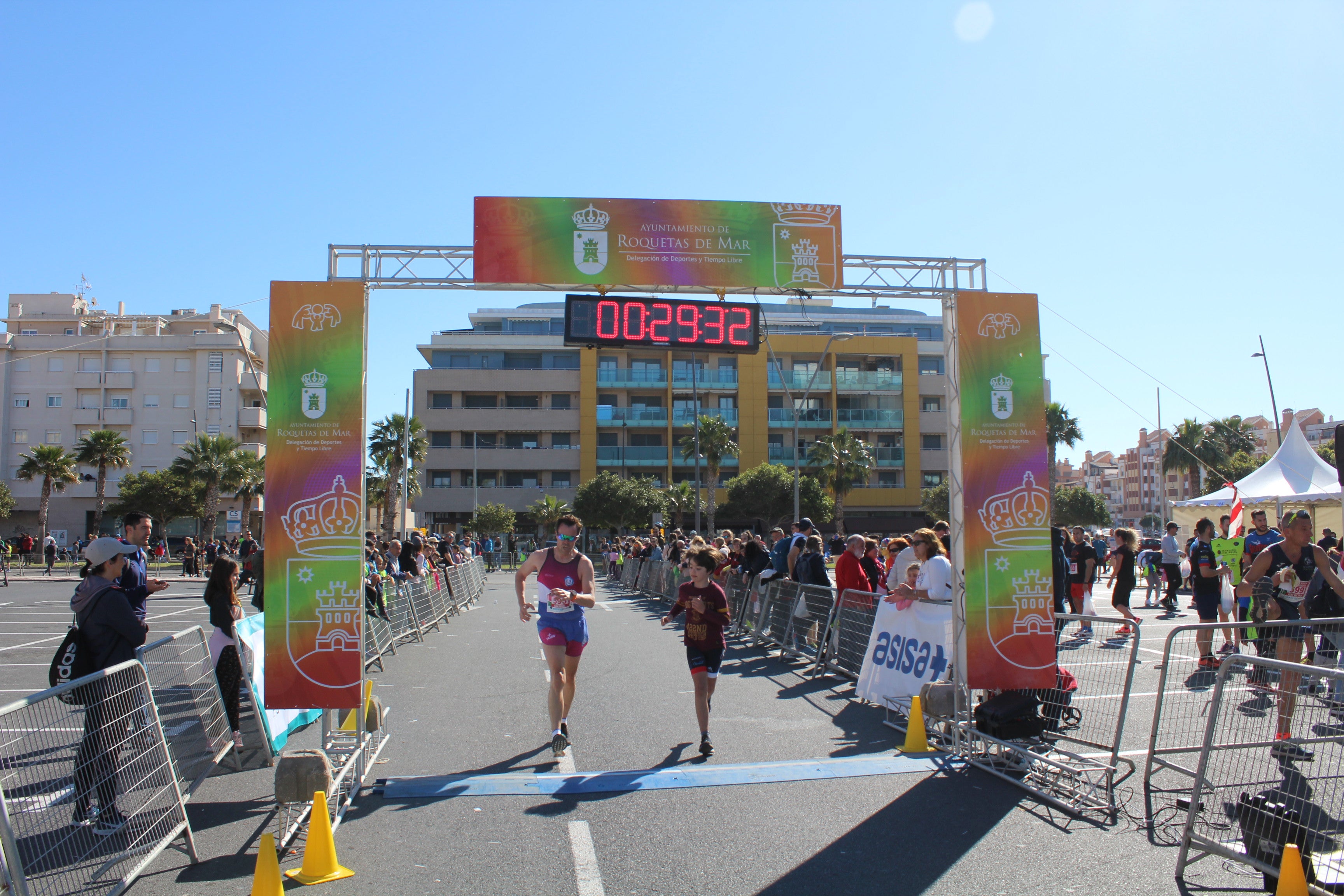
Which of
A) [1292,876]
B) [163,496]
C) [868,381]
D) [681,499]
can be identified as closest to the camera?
[1292,876]

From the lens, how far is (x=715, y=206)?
7.47 metres

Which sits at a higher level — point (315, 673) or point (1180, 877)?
point (315, 673)

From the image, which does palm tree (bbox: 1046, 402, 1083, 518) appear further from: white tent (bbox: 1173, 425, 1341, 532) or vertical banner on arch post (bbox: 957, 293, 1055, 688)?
vertical banner on arch post (bbox: 957, 293, 1055, 688)

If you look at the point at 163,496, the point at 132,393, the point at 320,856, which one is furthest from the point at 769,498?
the point at 320,856

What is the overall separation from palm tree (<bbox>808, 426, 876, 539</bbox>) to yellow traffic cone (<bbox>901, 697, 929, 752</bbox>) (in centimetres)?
4806

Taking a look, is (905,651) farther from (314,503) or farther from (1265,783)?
(314,503)

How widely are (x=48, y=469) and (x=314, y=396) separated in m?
54.7

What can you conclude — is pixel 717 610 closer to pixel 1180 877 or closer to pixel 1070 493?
pixel 1180 877

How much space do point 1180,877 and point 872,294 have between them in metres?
4.97

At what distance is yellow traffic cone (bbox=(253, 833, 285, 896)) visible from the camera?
4105 mm

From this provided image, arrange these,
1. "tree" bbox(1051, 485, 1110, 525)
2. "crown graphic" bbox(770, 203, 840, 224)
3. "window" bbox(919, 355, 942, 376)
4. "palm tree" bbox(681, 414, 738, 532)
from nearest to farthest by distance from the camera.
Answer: "crown graphic" bbox(770, 203, 840, 224) → "palm tree" bbox(681, 414, 738, 532) → "tree" bbox(1051, 485, 1110, 525) → "window" bbox(919, 355, 942, 376)

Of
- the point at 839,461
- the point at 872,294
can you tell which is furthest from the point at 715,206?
the point at 839,461

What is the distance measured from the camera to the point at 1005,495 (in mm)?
7027

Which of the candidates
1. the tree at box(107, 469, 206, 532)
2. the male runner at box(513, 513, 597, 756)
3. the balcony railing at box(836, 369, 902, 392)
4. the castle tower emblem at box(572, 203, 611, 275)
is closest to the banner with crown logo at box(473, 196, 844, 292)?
the castle tower emblem at box(572, 203, 611, 275)
